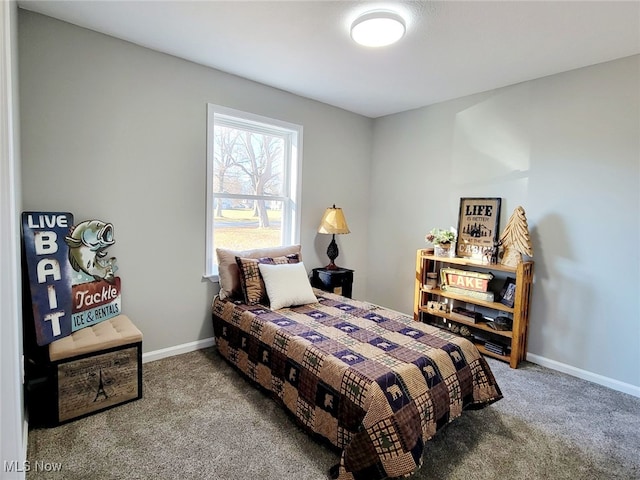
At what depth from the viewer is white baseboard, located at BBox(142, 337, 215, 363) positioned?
2.72 m

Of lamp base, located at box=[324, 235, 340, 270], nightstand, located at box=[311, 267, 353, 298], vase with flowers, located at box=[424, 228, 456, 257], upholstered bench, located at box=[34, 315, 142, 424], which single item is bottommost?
upholstered bench, located at box=[34, 315, 142, 424]

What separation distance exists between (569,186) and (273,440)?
2.99m

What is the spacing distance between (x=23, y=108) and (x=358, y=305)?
2744 millimetres

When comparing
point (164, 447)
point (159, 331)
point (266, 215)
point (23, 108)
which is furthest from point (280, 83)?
point (164, 447)

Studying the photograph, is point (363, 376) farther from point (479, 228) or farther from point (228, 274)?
point (479, 228)

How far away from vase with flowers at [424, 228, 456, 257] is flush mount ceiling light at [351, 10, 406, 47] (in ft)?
6.25

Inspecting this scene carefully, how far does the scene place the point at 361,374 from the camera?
5.44 ft

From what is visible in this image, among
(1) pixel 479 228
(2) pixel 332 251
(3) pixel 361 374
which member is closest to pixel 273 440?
(3) pixel 361 374

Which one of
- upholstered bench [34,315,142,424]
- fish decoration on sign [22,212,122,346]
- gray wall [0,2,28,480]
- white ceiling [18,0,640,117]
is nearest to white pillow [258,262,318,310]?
upholstered bench [34,315,142,424]

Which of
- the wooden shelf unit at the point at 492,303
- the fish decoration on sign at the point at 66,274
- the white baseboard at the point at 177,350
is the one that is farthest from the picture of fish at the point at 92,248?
the wooden shelf unit at the point at 492,303

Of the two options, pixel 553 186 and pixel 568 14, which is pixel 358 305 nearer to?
pixel 553 186

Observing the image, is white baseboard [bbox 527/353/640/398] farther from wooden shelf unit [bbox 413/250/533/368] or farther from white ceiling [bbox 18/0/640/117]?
white ceiling [bbox 18/0/640/117]

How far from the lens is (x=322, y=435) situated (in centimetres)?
177

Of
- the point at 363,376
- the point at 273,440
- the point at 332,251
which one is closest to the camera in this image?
the point at 363,376
